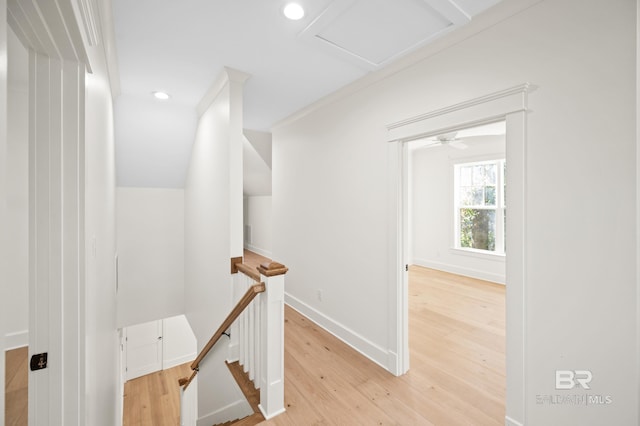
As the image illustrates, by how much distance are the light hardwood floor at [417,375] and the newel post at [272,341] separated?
0.38 feet

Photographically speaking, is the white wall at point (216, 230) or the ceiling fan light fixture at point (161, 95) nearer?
the white wall at point (216, 230)

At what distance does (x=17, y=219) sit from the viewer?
1148 millimetres

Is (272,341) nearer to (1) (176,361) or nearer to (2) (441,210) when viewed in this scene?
(2) (441,210)

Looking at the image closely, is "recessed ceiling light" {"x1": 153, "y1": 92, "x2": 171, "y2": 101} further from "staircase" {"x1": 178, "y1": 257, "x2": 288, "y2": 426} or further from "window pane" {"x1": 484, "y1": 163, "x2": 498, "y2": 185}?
"window pane" {"x1": 484, "y1": 163, "x2": 498, "y2": 185}

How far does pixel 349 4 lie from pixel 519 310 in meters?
2.03

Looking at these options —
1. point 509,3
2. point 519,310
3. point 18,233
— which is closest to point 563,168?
point 519,310

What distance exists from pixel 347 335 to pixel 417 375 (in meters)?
0.75

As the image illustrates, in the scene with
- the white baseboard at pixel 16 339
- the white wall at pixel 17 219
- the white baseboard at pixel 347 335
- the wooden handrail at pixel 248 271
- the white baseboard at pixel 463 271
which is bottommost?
the white baseboard at pixel 347 335

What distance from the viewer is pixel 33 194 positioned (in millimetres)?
1002

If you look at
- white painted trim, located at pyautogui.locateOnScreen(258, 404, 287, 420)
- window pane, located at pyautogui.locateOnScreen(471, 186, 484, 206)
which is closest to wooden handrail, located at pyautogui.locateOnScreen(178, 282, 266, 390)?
white painted trim, located at pyautogui.locateOnScreen(258, 404, 287, 420)

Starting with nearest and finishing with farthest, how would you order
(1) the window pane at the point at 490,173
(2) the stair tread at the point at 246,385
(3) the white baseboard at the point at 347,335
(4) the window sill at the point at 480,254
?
(2) the stair tread at the point at 246,385 → (3) the white baseboard at the point at 347,335 → (4) the window sill at the point at 480,254 → (1) the window pane at the point at 490,173

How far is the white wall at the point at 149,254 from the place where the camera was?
4.30m

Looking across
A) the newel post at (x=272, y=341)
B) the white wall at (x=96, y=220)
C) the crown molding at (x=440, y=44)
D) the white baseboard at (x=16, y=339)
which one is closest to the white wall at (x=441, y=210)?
the crown molding at (x=440, y=44)

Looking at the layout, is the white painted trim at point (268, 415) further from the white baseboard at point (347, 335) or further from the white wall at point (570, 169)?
the white wall at point (570, 169)
